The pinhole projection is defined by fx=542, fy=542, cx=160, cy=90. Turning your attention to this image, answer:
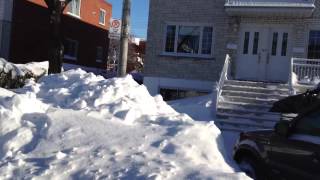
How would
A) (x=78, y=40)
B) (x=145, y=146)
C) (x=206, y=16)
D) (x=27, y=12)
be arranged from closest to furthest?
(x=145, y=146), (x=206, y=16), (x=27, y=12), (x=78, y=40)

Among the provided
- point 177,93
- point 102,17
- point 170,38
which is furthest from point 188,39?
point 102,17

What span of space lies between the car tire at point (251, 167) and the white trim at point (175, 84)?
1343cm

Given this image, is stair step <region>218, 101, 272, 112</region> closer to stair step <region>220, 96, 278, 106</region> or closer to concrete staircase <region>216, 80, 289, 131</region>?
concrete staircase <region>216, 80, 289, 131</region>

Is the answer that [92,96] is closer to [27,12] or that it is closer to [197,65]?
[197,65]

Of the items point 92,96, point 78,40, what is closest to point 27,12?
point 78,40

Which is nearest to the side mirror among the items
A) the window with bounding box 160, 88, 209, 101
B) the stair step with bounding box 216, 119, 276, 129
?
the stair step with bounding box 216, 119, 276, 129

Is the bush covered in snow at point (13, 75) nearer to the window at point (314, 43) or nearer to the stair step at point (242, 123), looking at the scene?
the stair step at point (242, 123)

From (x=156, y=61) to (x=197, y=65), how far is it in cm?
173

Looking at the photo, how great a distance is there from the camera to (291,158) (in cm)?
589

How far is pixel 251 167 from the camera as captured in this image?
678 centimetres

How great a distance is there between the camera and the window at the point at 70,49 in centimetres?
3259

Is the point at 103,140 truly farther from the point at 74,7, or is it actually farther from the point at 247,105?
the point at 74,7

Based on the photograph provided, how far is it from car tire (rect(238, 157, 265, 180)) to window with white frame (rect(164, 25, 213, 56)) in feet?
45.5

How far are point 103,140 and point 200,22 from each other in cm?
1479
